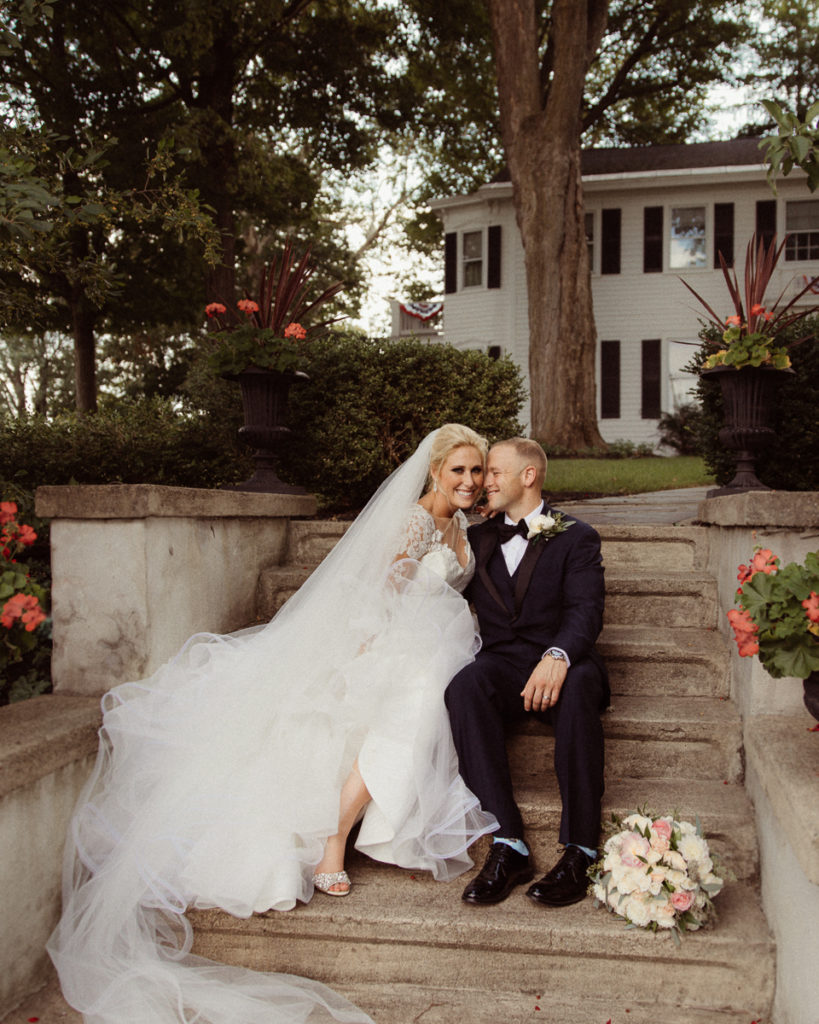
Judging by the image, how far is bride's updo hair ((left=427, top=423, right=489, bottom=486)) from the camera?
12.8 ft

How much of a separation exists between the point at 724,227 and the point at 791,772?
18069 mm

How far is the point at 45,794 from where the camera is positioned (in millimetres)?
2975

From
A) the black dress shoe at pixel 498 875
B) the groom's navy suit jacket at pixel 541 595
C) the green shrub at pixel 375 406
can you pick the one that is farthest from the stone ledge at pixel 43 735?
the green shrub at pixel 375 406

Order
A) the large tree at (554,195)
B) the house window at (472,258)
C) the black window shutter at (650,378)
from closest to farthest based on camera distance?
the large tree at (554,195) → the black window shutter at (650,378) → the house window at (472,258)

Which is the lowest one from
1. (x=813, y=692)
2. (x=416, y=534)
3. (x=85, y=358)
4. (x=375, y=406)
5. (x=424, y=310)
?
(x=813, y=692)

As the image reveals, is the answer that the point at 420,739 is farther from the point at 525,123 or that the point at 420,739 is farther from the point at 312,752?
the point at 525,123

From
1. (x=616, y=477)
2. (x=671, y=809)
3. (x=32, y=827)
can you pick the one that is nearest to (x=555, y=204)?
(x=616, y=477)

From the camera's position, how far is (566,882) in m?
2.92

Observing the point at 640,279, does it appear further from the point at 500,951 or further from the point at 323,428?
the point at 500,951

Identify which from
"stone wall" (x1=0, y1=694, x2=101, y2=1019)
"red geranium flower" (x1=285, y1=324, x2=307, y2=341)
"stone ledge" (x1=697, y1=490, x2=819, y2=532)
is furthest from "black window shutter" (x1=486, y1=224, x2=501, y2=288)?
"stone wall" (x1=0, y1=694, x2=101, y2=1019)

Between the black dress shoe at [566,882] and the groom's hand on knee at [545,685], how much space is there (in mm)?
526

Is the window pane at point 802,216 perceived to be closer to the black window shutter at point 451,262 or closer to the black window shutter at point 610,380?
the black window shutter at point 610,380

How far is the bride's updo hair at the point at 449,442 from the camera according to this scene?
153 inches

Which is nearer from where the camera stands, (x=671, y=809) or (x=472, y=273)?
(x=671, y=809)
